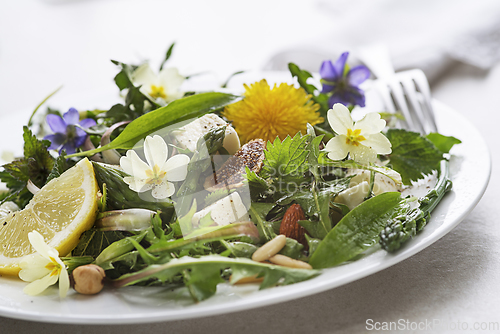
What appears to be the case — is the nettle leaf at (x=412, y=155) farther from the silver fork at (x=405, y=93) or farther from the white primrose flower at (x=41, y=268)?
the white primrose flower at (x=41, y=268)

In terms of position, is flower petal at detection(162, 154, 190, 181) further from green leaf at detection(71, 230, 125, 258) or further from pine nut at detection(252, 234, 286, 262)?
pine nut at detection(252, 234, 286, 262)

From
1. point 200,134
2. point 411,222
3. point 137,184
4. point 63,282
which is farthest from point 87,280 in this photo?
point 411,222

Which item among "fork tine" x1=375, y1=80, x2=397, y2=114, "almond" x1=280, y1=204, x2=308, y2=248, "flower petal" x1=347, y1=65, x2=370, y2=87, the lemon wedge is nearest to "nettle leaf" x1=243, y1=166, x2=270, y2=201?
"almond" x1=280, y1=204, x2=308, y2=248

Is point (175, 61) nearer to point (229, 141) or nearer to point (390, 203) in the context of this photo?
point (229, 141)

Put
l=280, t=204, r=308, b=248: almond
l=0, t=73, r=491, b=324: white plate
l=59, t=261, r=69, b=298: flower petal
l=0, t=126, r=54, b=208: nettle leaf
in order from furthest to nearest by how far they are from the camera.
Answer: l=0, t=126, r=54, b=208: nettle leaf < l=280, t=204, r=308, b=248: almond < l=59, t=261, r=69, b=298: flower petal < l=0, t=73, r=491, b=324: white plate

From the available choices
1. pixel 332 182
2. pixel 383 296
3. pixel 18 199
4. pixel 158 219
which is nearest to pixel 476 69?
pixel 332 182

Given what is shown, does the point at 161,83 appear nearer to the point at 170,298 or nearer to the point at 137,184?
the point at 137,184
